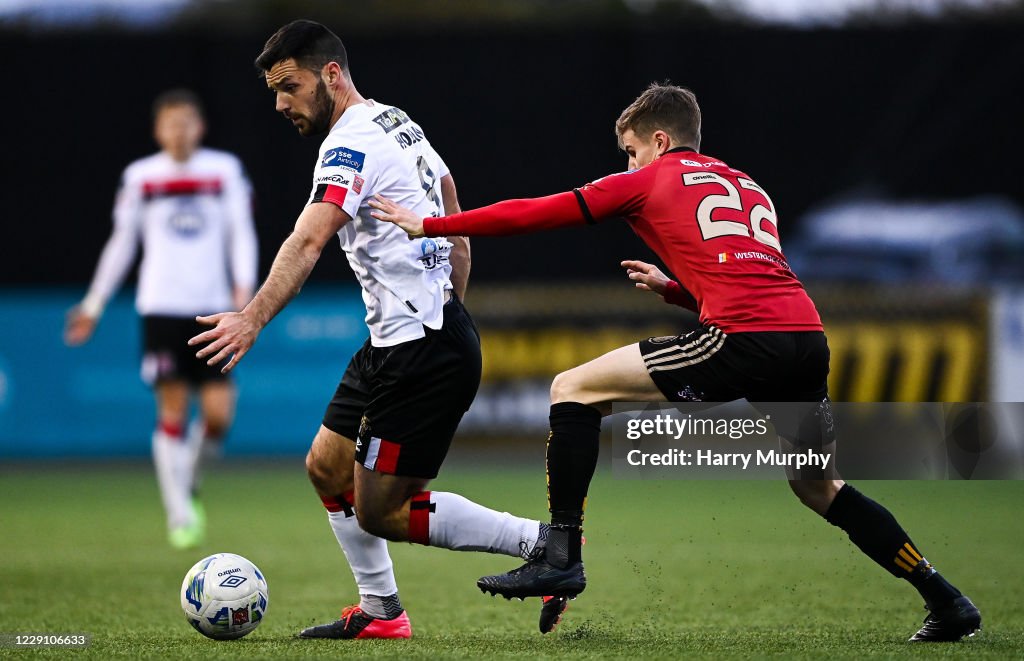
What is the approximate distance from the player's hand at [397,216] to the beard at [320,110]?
20.1 inches

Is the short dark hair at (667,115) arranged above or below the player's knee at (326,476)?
above

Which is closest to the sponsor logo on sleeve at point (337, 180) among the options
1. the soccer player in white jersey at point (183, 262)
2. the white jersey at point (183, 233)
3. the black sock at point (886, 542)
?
the black sock at point (886, 542)

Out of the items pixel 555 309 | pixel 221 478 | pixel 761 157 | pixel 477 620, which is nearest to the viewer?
pixel 477 620

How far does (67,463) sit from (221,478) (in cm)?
227

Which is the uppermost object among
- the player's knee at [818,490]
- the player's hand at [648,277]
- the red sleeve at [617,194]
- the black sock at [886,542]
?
the red sleeve at [617,194]

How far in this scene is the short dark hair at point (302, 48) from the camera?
17.7ft

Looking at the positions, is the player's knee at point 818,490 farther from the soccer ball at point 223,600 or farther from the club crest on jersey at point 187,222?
the club crest on jersey at point 187,222

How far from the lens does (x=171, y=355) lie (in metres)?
9.12

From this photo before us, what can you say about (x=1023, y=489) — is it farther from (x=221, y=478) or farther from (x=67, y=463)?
(x=67, y=463)

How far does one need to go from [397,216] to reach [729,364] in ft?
4.24

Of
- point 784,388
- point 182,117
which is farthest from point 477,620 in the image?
point 182,117

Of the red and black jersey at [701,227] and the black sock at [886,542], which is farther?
the black sock at [886,542]

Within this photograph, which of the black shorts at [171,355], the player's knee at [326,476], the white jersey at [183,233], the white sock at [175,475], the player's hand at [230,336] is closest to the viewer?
the player's hand at [230,336]

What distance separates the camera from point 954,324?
1375 centimetres
